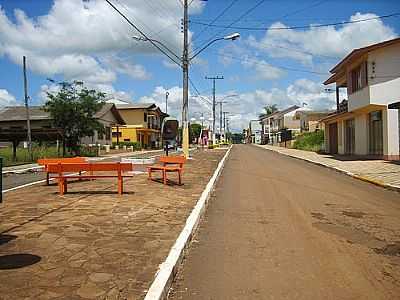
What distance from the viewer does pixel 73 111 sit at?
36.0 metres

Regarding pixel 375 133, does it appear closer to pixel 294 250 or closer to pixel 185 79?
pixel 185 79

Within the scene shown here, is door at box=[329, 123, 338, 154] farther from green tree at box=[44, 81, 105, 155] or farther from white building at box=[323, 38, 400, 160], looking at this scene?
green tree at box=[44, 81, 105, 155]

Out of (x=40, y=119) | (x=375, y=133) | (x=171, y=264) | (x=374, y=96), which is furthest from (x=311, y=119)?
(x=171, y=264)

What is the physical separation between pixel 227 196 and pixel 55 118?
Answer: 27.0 m

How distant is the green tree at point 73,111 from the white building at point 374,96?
18767 mm

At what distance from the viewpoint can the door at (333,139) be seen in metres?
39.1

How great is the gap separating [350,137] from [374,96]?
8.63 metres

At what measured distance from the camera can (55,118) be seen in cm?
3634

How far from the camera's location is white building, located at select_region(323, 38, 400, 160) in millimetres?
25250

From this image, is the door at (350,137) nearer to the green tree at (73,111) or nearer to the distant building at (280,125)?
the green tree at (73,111)

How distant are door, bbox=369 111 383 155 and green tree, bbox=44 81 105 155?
20.6 metres

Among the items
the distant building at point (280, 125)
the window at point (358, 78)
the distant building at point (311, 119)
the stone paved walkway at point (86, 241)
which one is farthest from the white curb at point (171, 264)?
the distant building at point (280, 125)

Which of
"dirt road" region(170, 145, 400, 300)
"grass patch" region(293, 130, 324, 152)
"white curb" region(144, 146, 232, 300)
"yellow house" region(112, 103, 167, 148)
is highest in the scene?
"yellow house" region(112, 103, 167, 148)

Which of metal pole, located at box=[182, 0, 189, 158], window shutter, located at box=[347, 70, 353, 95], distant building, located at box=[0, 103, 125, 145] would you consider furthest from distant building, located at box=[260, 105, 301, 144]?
metal pole, located at box=[182, 0, 189, 158]
